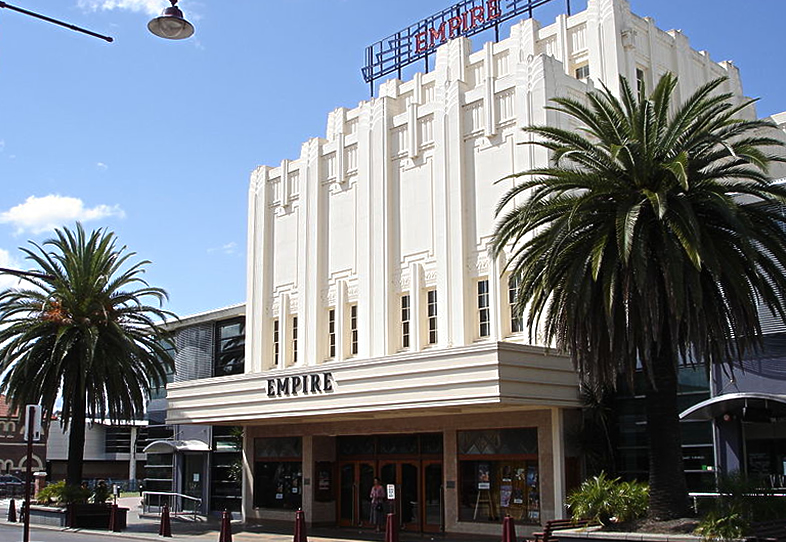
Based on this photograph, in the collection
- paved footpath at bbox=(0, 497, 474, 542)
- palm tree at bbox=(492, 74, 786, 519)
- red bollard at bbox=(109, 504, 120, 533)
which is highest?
palm tree at bbox=(492, 74, 786, 519)

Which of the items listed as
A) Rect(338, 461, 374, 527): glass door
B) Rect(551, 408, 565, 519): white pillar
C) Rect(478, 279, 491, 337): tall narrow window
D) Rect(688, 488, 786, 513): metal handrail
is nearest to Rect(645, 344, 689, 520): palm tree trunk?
Rect(688, 488, 786, 513): metal handrail

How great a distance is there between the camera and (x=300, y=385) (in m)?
29.6

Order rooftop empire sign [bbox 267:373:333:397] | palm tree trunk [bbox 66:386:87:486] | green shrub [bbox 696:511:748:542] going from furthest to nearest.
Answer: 1. palm tree trunk [bbox 66:386:87:486]
2. rooftop empire sign [bbox 267:373:333:397]
3. green shrub [bbox 696:511:748:542]

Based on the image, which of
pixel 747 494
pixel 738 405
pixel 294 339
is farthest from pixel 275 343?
pixel 747 494

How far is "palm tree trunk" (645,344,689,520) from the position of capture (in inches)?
783

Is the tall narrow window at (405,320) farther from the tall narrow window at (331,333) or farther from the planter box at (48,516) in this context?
the planter box at (48,516)

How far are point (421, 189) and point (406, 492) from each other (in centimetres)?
1057

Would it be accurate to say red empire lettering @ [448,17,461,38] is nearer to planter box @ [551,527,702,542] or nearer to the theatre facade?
the theatre facade

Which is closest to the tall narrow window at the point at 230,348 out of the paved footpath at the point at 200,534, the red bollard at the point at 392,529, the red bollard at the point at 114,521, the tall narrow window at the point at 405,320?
the paved footpath at the point at 200,534

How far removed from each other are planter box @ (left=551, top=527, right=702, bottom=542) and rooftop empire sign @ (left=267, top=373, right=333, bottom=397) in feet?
32.1

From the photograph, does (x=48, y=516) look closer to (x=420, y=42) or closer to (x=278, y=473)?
(x=278, y=473)

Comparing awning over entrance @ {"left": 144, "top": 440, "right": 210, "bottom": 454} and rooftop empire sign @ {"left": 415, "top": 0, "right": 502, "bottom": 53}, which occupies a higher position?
rooftop empire sign @ {"left": 415, "top": 0, "right": 502, "bottom": 53}

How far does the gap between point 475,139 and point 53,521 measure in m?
21.4

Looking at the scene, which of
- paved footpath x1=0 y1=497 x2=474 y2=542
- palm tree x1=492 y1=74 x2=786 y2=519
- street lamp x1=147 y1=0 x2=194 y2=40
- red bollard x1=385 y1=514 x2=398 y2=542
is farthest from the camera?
paved footpath x1=0 y1=497 x2=474 y2=542
